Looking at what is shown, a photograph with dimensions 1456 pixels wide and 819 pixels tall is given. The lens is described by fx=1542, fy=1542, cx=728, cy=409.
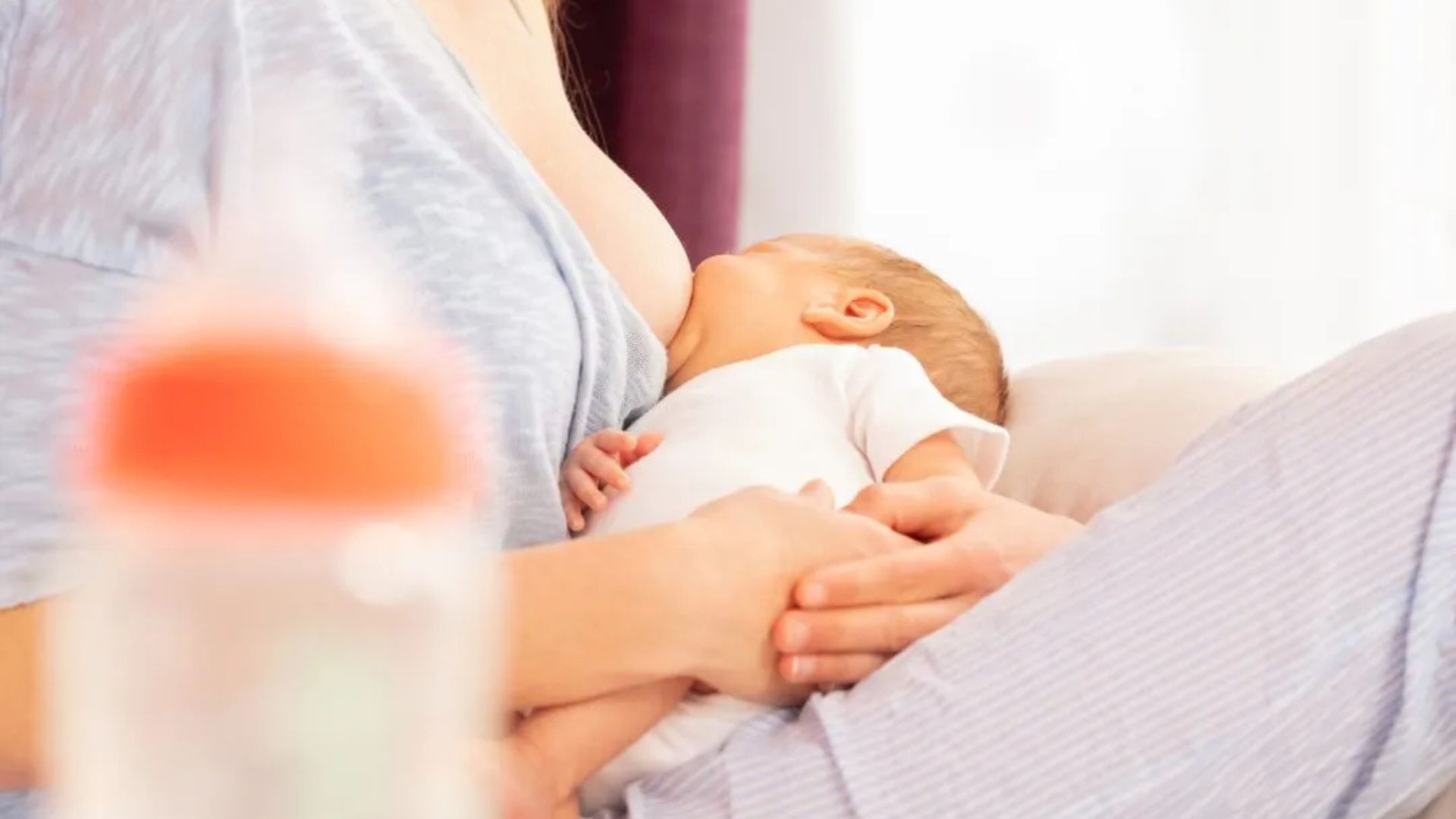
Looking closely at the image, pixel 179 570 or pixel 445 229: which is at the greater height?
pixel 179 570

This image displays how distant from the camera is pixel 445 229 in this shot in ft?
2.99

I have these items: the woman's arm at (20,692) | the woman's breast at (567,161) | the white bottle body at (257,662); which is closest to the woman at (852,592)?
the woman's arm at (20,692)

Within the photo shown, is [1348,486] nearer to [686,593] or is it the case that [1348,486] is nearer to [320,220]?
[686,593]

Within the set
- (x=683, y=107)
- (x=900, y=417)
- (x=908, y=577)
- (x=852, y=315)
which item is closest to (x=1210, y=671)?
(x=908, y=577)

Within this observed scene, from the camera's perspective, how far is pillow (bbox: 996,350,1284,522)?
1181 mm

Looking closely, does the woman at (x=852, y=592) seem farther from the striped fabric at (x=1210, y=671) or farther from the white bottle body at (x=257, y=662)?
the white bottle body at (x=257, y=662)

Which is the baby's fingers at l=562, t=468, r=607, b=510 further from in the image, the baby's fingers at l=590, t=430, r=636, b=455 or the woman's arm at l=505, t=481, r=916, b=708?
the woman's arm at l=505, t=481, r=916, b=708

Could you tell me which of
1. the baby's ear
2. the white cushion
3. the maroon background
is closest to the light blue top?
the baby's ear

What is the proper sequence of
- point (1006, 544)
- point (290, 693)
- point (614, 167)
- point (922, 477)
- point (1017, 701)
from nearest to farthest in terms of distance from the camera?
1. point (290, 693)
2. point (1017, 701)
3. point (1006, 544)
4. point (922, 477)
5. point (614, 167)

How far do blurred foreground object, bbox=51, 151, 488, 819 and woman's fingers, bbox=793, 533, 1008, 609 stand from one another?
497mm

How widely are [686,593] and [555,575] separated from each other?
0.06 meters

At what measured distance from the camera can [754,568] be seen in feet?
2.57

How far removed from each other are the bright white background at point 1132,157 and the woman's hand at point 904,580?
121 centimetres

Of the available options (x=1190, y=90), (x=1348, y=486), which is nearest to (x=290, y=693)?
(x=1348, y=486)
